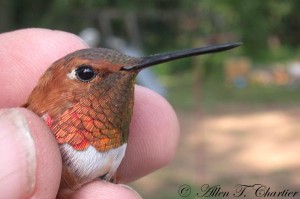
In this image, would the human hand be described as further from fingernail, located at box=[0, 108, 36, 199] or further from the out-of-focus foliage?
the out-of-focus foliage

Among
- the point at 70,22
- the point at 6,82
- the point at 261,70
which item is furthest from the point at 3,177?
the point at 261,70

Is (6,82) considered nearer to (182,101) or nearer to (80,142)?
(80,142)

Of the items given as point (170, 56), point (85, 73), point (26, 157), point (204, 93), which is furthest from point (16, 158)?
point (204, 93)

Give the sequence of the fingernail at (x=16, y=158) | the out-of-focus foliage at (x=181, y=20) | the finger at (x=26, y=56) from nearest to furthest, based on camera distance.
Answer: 1. the fingernail at (x=16, y=158)
2. the finger at (x=26, y=56)
3. the out-of-focus foliage at (x=181, y=20)

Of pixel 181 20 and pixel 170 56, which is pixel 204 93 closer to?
pixel 181 20

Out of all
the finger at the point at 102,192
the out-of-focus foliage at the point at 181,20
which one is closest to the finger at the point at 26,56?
the finger at the point at 102,192

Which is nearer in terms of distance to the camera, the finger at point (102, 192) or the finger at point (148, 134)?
the finger at point (102, 192)

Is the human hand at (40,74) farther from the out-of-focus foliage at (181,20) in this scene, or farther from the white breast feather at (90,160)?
the out-of-focus foliage at (181,20)
